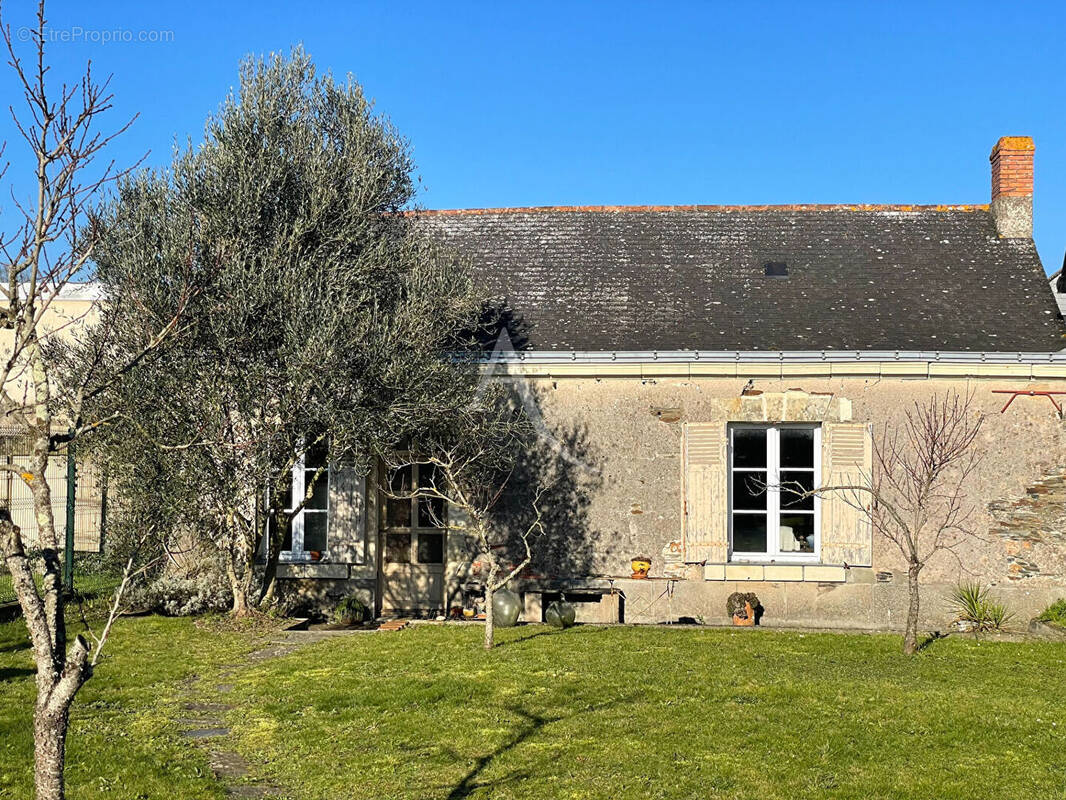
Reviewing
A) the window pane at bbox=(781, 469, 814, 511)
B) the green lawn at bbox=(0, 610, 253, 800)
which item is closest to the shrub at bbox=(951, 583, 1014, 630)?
the window pane at bbox=(781, 469, 814, 511)

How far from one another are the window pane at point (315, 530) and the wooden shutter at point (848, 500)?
577cm

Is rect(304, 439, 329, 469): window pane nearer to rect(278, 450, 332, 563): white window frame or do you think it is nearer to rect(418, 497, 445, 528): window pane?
rect(278, 450, 332, 563): white window frame

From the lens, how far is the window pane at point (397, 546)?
1235 cm

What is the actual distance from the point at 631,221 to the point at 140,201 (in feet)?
22.3

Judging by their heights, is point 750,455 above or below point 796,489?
above

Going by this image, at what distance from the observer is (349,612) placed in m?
10.9

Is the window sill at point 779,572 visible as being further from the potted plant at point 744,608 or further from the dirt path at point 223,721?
the dirt path at point 223,721

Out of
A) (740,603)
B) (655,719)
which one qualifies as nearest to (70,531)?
(655,719)

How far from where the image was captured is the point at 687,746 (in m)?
6.09

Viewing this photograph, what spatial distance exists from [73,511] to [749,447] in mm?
7607

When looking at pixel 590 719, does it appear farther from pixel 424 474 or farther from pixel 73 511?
pixel 73 511

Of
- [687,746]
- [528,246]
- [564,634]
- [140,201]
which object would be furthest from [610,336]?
[687,746]

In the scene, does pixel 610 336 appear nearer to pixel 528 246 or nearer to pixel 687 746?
pixel 528 246

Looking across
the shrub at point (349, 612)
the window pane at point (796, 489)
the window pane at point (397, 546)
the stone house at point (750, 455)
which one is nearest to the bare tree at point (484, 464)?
the stone house at point (750, 455)
